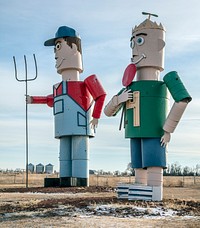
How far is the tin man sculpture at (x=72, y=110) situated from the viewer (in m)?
16.3

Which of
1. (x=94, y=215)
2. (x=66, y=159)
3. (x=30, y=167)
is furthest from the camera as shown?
(x=30, y=167)

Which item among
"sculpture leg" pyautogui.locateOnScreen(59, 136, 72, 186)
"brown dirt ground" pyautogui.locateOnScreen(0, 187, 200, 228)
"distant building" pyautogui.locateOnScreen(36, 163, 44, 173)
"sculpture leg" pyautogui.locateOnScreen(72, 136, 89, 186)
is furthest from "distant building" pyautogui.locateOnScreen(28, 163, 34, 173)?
"brown dirt ground" pyautogui.locateOnScreen(0, 187, 200, 228)

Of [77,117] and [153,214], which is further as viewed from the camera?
[77,117]

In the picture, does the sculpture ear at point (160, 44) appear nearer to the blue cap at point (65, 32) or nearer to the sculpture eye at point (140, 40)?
the sculpture eye at point (140, 40)

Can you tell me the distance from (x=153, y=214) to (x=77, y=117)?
26.6 feet

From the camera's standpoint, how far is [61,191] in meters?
14.2

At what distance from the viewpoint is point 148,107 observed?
11.1 meters

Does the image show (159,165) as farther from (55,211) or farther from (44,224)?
(44,224)

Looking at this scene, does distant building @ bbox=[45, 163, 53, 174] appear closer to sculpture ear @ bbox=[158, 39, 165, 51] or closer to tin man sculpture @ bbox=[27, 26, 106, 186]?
tin man sculpture @ bbox=[27, 26, 106, 186]

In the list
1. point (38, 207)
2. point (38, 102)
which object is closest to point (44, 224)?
point (38, 207)

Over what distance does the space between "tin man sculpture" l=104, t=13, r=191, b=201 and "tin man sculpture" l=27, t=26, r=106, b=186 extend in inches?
172

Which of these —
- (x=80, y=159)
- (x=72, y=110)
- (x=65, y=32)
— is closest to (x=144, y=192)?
(x=80, y=159)

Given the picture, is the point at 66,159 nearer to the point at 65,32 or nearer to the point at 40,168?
the point at 65,32

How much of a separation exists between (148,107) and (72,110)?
18.3ft
